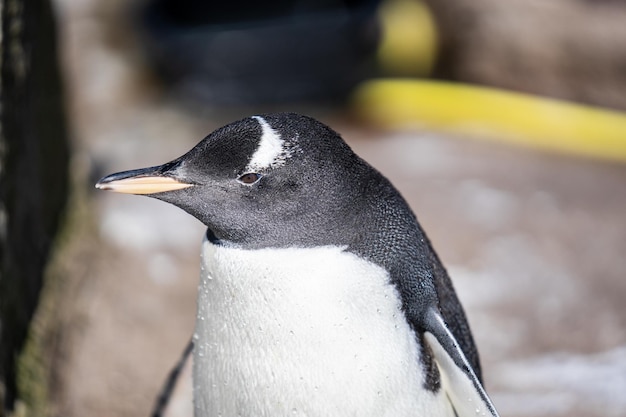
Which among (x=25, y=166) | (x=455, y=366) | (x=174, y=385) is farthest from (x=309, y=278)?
(x=25, y=166)

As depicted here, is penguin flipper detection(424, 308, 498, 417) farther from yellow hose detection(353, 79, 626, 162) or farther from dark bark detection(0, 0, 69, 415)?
yellow hose detection(353, 79, 626, 162)

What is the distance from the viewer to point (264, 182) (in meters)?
1.70

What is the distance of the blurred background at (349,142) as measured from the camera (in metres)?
2.98

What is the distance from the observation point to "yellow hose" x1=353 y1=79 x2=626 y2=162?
14.5 feet

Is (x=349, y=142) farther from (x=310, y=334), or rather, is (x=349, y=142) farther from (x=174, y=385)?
(x=310, y=334)

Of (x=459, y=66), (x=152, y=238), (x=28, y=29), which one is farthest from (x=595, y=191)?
(x=28, y=29)

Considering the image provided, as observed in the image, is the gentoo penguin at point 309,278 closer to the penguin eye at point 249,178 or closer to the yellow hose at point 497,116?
the penguin eye at point 249,178

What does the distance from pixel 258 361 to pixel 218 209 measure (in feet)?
1.16

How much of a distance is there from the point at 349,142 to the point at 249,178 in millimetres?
2932

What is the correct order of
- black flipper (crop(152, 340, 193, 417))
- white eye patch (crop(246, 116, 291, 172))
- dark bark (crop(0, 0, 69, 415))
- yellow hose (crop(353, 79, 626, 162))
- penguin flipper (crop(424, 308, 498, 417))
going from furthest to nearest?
1. yellow hose (crop(353, 79, 626, 162))
2. dark bark (crop(0, 0, 69, 415))
3. black flipper (crop(152, 340, 193, 417))
4. penguin flipper (crop(424, 308, 498, 417))
5. white eye patch (crop(246, 116, 291, 172))

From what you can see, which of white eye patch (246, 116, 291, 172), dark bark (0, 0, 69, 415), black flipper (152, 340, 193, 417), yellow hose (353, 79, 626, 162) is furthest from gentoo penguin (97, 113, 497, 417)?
yellow hose (353, 79, 626, 162)

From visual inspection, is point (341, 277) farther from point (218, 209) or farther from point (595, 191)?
point (595, 191)

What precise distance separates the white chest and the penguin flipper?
46 millimetres

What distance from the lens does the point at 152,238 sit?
383 cm
